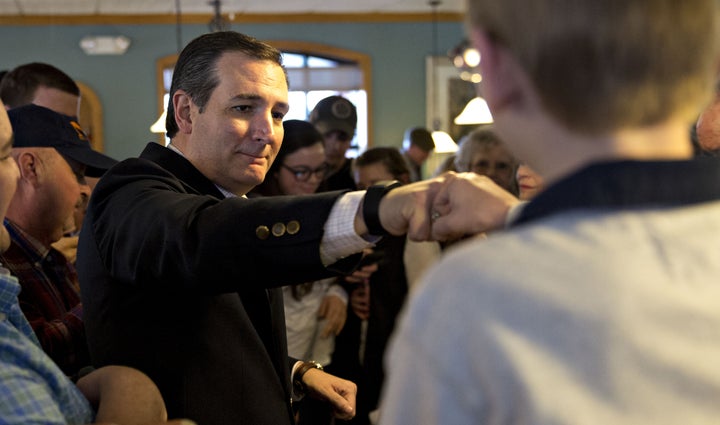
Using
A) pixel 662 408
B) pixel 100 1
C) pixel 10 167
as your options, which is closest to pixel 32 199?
pixel 10 167

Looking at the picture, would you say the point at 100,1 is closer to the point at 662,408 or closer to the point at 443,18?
the point at 443,18

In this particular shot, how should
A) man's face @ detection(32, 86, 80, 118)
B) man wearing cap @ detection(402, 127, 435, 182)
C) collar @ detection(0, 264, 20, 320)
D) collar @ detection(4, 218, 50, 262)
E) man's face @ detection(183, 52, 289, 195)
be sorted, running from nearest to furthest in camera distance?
1. collar @ detection(0, 264, 20, 320)
2. man's face @ detection(183, 52, 289, 195)
3. collar @ detection(4, 218, 50, 262)
4. man's face @ detection(32, 86, 80, 118)
5. man wearing cap @ detection(402, 127, 435, 182)

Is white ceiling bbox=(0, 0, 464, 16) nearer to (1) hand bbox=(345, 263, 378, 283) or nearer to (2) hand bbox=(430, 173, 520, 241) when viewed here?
(1) hand bbox=(345, 263, 378, 283)

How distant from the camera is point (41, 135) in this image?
2.36m

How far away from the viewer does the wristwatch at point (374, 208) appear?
1.28 meters

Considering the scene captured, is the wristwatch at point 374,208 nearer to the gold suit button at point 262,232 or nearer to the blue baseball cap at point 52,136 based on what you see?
the gold suit button at point 262,232

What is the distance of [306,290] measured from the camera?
143 inches

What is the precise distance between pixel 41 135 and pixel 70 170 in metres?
0.12

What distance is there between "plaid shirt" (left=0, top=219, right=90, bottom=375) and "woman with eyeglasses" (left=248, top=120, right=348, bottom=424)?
139 cm

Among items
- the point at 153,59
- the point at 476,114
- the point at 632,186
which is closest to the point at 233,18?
the point at 153,59

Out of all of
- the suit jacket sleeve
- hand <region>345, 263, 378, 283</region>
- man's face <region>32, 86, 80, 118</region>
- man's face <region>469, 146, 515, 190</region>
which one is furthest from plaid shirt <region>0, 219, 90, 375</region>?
man's face <region>469, 146, 515, 190</region>

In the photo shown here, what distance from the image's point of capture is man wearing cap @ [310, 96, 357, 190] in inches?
210

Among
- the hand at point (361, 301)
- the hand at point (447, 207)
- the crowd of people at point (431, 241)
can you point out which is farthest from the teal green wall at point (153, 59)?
the hand at point (447, 207)

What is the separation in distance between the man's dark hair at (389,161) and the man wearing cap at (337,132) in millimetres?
780
